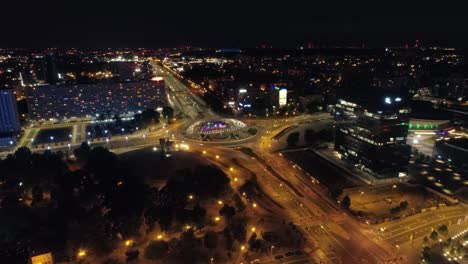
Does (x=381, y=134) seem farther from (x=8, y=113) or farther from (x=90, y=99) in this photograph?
(x=8, y=113)

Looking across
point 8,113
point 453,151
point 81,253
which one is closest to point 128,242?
point 81,253

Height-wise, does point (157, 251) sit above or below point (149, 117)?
below

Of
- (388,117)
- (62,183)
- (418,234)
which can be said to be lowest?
(418,234)

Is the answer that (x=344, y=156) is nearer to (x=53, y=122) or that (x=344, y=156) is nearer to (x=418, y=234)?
(x=418, y=234)

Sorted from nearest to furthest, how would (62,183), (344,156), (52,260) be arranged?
(52,260), (62,183), (344,156)

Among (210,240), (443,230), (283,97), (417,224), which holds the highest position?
(283,97)

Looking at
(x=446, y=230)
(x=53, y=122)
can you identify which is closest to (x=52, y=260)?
(x=446, y=230)

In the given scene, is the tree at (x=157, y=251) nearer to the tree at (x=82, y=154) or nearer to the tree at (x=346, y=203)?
the tree at (x=346, y=203)
